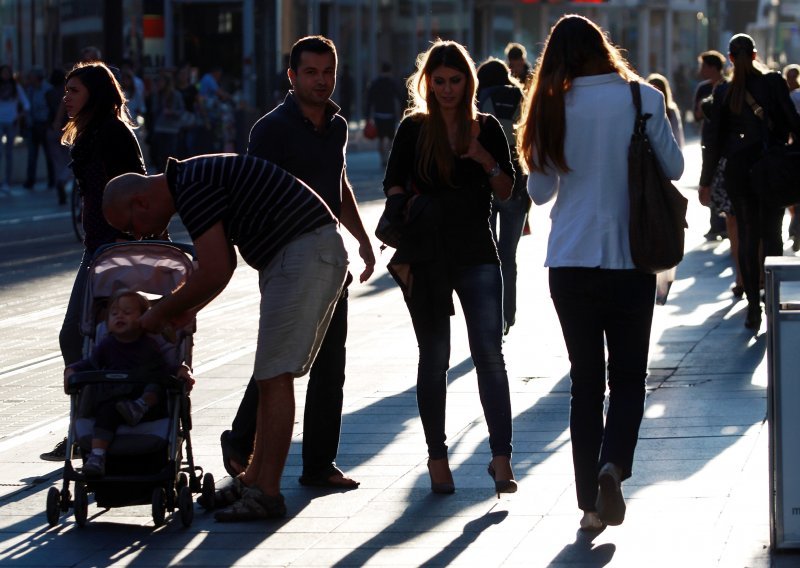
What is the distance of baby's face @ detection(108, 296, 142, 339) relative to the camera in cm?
696

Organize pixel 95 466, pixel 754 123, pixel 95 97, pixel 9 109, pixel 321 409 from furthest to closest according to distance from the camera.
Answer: pixel 9 109 < pixel 754 123 < pixel 95 97 < pixel 321 409 < pixel 95 466

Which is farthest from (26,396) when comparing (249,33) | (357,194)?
(249,33)

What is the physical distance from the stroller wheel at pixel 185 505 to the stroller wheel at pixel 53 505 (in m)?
0.44

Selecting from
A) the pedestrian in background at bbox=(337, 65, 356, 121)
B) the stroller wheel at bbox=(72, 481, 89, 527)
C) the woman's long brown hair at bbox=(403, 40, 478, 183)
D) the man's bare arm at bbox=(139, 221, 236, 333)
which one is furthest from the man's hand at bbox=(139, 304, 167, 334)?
the pedestrian in background at bbox=(337, 65, 356, 121)

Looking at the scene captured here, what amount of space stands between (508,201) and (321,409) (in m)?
4.12

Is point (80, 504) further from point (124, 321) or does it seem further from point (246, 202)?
point (246, 202)

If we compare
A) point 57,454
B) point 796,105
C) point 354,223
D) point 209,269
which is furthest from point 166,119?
point 209,269

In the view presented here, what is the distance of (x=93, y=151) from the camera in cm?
821

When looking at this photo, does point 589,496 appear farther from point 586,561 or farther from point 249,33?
point 249,33

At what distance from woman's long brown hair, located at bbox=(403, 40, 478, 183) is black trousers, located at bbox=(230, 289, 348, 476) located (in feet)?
2.09

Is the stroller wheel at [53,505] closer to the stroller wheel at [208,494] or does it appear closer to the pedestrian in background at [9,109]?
the stroller wheel at [208,494]

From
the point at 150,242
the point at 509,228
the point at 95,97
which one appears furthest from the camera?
the point at 509,228

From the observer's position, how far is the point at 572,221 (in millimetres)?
6434

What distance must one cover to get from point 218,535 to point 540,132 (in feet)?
5.93
